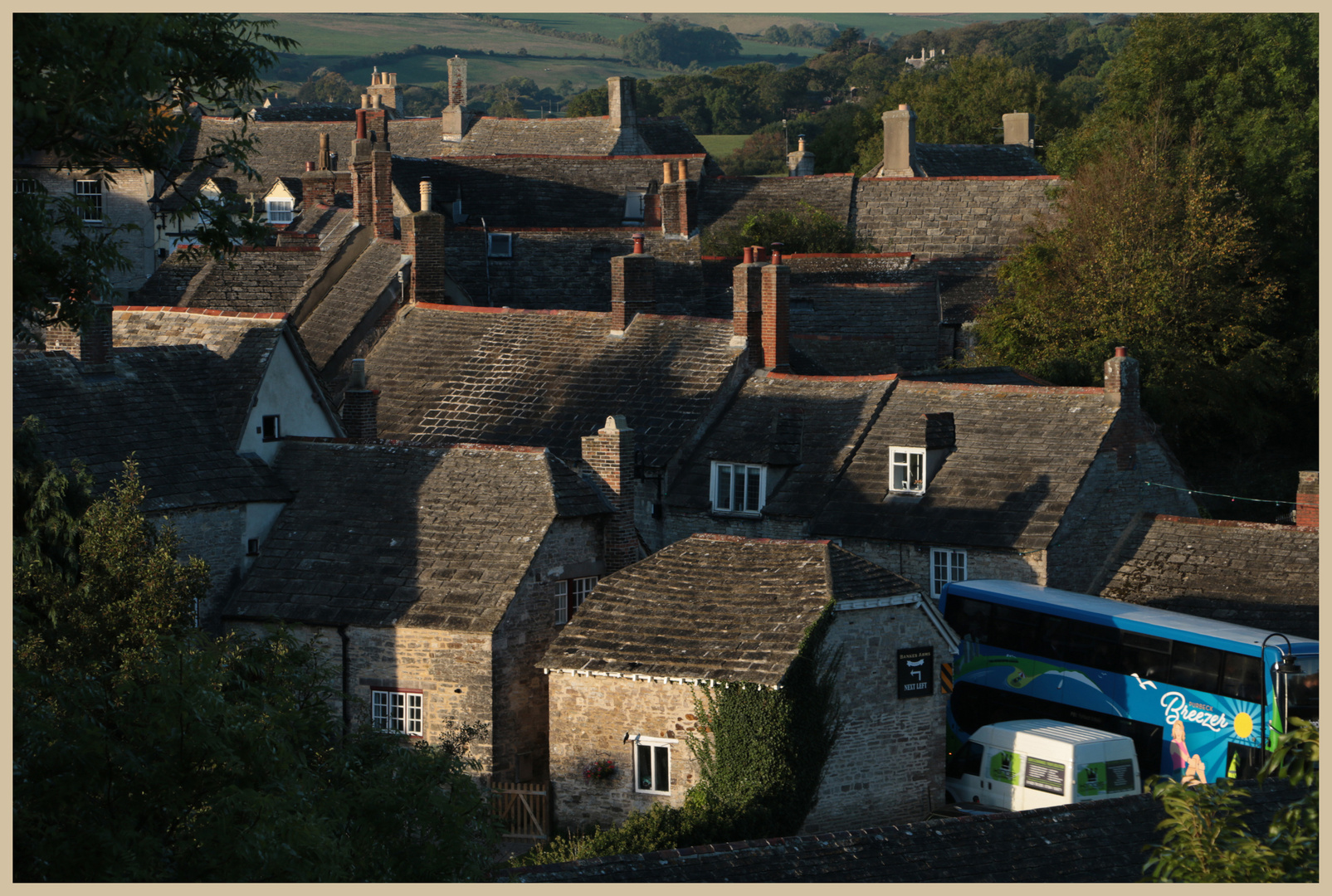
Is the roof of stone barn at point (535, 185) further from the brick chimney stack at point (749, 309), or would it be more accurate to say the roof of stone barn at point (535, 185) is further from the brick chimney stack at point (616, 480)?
the brick chimney stack at point (616, 480)

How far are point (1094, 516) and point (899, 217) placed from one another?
31.7 metres

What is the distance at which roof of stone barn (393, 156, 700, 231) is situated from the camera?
218 feet

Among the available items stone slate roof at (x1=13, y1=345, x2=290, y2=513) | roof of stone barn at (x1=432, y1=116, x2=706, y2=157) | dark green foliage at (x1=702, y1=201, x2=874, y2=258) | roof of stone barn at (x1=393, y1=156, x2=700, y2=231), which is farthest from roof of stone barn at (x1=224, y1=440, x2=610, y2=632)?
roof of stone barn at (x1=432, y1=116, x2=706, y2=157)

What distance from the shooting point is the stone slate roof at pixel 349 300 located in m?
50.7

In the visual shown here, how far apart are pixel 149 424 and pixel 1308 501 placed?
2591 centimetres

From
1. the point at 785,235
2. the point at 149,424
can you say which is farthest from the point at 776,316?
the point at 785,235

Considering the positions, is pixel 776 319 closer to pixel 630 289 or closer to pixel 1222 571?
pixel 630 289

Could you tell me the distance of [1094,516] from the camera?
38.5 m

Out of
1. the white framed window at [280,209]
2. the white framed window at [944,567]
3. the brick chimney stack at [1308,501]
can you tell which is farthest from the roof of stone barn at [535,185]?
the brick chimney stack at [1308,501]

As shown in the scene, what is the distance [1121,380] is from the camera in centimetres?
3947

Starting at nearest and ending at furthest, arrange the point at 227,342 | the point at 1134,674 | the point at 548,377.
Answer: the point at 1134,674 < the point at 227,342 < the point at 548,377

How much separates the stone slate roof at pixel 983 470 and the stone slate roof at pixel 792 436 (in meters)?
0.55

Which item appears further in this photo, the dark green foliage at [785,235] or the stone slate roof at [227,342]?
the dark green foliage at [785,235]

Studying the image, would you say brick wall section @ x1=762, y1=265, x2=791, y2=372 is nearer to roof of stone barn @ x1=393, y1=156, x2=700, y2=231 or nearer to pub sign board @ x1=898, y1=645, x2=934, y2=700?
pub sign board @ x1=898, y1=645, x2=934, y2=700
